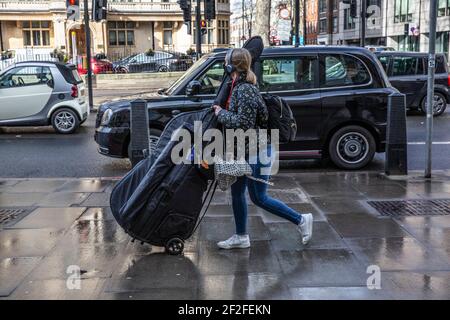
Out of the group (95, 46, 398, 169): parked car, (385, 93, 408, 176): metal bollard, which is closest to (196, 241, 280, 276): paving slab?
(385, 93, 408, 176): metal bollard

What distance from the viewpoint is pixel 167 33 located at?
57.3 metres

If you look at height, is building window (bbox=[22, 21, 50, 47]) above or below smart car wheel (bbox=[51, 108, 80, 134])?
above

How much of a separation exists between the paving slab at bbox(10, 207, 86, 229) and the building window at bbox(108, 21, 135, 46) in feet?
167

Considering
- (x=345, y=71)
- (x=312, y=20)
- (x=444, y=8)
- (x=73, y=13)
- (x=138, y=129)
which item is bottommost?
(x=138, y=129)

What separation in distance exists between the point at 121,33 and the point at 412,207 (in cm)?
5209

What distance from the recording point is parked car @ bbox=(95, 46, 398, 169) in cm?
881

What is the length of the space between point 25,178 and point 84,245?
12.5ft

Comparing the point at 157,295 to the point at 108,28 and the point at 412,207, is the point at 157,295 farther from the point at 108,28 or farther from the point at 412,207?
the point at 108,28

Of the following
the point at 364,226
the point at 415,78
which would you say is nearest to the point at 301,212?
the point at 364,226

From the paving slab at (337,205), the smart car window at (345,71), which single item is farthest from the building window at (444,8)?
the paving slab at (337,205)

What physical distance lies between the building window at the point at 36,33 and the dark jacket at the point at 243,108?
175ft

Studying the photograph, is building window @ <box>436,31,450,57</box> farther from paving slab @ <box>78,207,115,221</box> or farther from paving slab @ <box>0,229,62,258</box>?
paving slab @ <box>0,229,62,258</box>

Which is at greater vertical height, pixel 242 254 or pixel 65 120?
pixel 65 120

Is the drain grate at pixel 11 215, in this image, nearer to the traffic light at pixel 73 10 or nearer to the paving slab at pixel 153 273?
the paving slab at pixel 153 273
